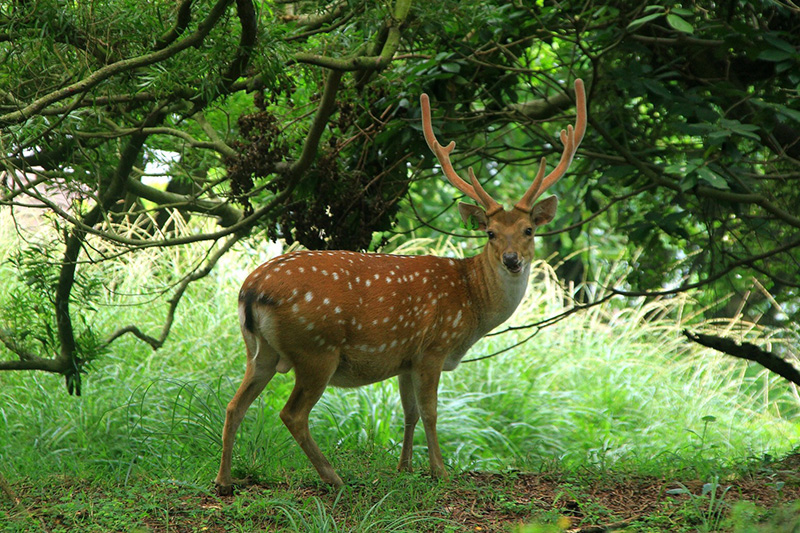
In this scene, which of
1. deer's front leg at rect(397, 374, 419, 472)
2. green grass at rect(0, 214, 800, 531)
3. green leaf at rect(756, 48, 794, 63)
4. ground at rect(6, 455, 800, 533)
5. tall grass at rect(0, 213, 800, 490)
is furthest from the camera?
tall grass at rect(0, 213, 800, 490)

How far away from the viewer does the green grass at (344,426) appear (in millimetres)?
4020

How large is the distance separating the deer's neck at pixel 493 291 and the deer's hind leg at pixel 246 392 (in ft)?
4.02

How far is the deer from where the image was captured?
4.25 metres

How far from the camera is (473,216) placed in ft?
16.1

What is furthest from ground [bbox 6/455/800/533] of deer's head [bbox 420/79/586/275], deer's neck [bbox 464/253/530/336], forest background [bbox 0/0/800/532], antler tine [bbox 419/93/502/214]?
antler tine [bbox 419/93/502/214]

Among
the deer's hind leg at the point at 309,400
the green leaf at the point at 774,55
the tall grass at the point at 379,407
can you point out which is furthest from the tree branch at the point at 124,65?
the green leaf at the point at 774,55

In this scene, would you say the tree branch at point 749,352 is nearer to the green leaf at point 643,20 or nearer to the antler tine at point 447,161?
the antler tine at point 447,161

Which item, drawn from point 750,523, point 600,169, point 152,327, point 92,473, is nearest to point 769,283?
point 600,169

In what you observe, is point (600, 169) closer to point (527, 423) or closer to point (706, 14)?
point (706, 14)

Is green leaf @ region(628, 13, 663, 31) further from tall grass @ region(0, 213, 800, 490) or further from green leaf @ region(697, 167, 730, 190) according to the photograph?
tall grass @ region(0, 213, 800, 490)

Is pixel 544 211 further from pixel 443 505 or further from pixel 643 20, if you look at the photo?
pixel 443 505

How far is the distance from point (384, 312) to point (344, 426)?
8.70 ft

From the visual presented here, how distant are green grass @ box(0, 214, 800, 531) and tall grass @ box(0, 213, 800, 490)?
0.9 inches

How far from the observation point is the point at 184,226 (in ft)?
29.2
